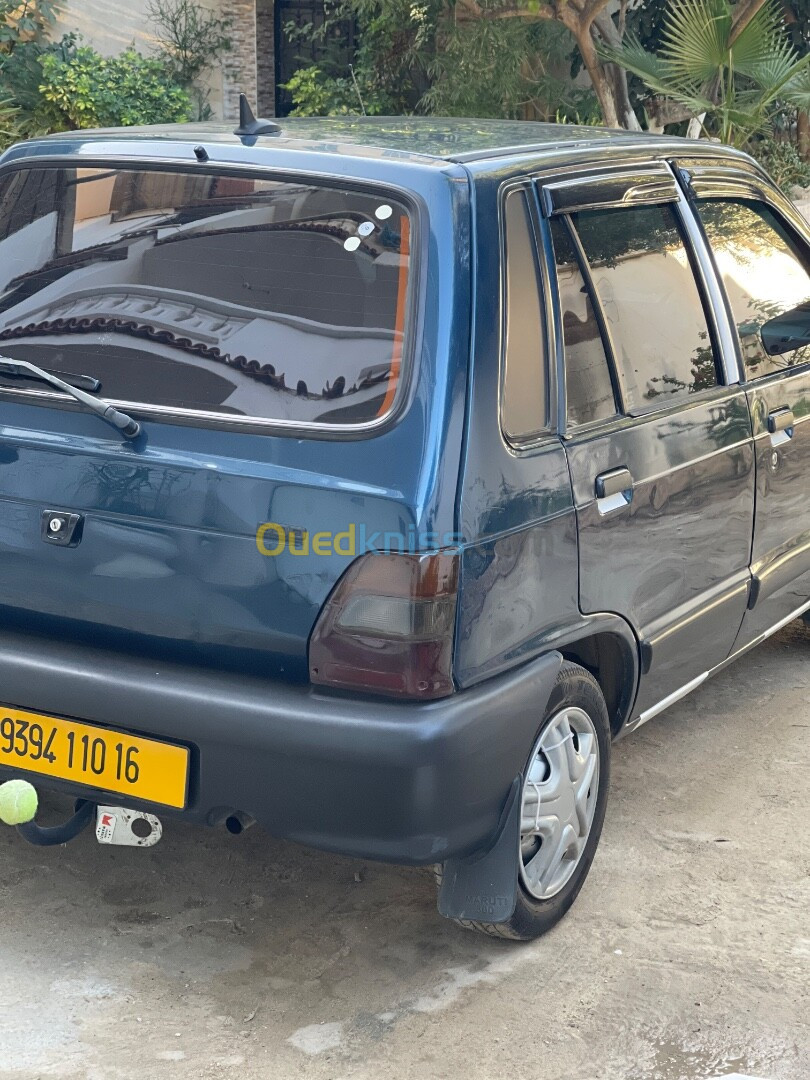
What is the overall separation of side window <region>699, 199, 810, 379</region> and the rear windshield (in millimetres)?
1431

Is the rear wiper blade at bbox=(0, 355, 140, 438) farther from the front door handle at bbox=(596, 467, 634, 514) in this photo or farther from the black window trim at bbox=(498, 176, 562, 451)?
the front door handle at bbox=(596, 467, 634, 514)

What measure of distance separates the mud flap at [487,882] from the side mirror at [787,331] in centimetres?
184

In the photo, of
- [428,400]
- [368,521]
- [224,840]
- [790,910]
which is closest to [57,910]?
[224,840]

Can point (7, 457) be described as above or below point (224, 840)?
above

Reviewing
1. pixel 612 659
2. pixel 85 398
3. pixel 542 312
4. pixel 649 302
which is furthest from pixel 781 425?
pixel 85 398

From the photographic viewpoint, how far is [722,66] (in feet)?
31.6

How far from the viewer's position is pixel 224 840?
11.7 feet

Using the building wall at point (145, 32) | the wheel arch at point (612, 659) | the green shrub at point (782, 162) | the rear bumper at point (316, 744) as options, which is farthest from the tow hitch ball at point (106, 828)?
the green shrub at point (782, 162)

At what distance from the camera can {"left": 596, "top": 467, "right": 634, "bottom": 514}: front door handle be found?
9.91 feet

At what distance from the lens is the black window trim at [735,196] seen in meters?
3.67

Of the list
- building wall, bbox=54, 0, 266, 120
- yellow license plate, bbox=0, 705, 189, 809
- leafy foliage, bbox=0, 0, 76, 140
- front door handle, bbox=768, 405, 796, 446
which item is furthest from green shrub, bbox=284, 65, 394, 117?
yellow license plate, bbox=0, 705, 189, 809

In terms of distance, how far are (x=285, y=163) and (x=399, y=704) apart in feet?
3.85

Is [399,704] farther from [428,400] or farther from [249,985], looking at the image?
[249,985]

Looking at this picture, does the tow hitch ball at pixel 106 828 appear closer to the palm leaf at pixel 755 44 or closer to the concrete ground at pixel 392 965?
the concrete ground at pixel 392 965
